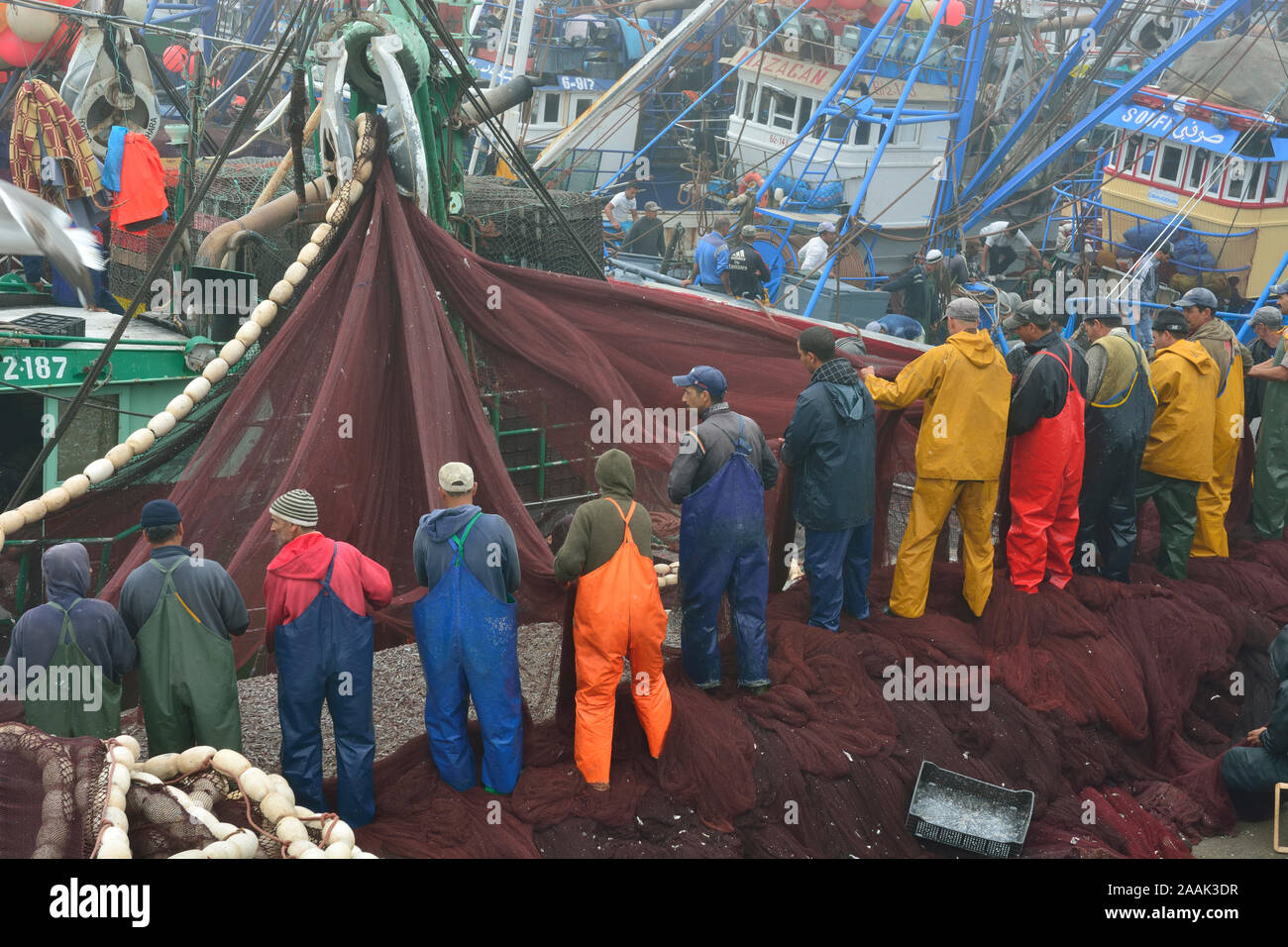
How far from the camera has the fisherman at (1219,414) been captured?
25.3ft

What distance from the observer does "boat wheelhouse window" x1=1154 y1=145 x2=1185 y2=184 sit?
16.6 m

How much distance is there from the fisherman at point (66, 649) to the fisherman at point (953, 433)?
3.73 metres

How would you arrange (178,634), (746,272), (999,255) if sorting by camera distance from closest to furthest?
1. (178,634)
2. (746,272)
3. (999,255)

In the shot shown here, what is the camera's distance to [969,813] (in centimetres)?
573

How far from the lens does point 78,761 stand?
165 inches

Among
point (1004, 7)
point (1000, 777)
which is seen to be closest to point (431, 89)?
point (1000, 777)

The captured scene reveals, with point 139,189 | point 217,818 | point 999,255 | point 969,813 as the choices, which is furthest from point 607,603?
point 999,255

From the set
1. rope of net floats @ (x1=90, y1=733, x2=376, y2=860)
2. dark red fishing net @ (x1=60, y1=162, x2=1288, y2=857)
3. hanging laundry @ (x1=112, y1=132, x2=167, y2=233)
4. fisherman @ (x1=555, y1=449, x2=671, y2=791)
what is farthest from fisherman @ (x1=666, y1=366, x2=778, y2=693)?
hanging laundry @ (x1=112, y1=132, x2=167, y2=233)

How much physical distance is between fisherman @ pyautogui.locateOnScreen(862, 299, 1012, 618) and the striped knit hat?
2.90 metres

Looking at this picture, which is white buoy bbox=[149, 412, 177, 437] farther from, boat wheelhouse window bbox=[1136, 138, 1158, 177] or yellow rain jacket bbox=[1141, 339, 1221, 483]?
boat wheelhouse window bbox=[1136, 138, 1158, 177]

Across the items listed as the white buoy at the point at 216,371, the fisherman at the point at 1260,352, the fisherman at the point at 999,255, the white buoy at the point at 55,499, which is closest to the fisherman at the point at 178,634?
the white buoy at the point at 55,499

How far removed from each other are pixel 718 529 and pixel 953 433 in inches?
58.8

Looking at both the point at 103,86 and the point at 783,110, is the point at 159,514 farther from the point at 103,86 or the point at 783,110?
the point at 783,110

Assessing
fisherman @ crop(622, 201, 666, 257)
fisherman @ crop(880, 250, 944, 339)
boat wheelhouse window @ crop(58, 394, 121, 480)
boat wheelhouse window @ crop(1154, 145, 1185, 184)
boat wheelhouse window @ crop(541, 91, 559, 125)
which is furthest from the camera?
boat wheelhouse window @ crop(541, 91, 559, 125)
